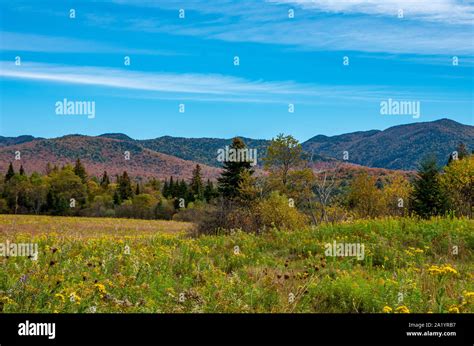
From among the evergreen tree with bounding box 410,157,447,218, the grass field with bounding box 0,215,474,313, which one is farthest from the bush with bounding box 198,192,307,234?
the evergreen tree with bounding box 410,157,447,218

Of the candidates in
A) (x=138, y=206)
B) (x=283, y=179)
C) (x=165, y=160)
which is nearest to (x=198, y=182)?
(x=138, y=206)

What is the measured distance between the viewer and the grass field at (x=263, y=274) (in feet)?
18.1

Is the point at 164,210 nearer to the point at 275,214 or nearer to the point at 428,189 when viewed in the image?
the point at 428,189

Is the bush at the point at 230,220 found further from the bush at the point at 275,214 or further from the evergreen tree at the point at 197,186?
the evergreen tree at the point at 197,186

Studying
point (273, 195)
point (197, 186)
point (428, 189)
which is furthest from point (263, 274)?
point (197, 186)

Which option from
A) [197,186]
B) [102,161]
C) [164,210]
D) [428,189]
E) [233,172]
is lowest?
[164,210]

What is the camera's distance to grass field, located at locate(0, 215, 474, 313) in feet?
18.1

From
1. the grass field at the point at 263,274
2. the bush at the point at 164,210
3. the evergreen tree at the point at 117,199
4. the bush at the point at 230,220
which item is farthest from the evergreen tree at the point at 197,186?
the grass field at the point at 263,274

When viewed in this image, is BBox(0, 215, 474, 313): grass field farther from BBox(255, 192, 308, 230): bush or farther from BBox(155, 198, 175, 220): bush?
BBox(155, 198, 175, 220): bush

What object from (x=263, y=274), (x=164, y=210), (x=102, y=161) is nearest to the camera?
(x=263, y=274)

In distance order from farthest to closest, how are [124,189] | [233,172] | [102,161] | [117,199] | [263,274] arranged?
[102,161] → [124,189] → [117,199] → [233,172] → [263,274]

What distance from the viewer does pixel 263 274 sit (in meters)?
7.76
